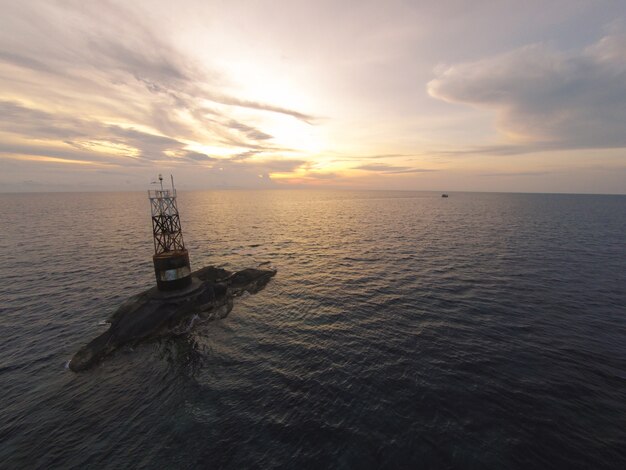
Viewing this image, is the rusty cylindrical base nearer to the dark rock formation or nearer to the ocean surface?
the dark rock formation

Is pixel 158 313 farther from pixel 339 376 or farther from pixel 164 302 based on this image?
pixel 339 376

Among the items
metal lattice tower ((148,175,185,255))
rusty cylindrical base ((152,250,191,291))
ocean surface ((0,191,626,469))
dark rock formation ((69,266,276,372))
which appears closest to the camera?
ocean surface ((0,191,626,469))

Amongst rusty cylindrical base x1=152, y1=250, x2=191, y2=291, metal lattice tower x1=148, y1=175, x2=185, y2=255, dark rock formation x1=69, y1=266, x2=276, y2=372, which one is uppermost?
metal lattice tower x1=148, y1=175, x2=185, y2=255

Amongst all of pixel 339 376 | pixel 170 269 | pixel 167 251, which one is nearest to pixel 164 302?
pixel 170 269

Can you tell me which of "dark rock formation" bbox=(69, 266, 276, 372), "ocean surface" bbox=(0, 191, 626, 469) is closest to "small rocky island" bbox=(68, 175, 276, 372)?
"dark rock formation" bbox=(69, 266, 276, 372)


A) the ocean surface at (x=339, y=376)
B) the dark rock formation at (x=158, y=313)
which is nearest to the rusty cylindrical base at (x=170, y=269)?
the dark rock formation at (x=158, y=313)

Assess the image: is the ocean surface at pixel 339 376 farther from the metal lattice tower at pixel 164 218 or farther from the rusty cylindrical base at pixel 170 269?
the metal lattice tower at pixel 164 218

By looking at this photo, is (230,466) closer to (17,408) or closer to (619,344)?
(17,408)

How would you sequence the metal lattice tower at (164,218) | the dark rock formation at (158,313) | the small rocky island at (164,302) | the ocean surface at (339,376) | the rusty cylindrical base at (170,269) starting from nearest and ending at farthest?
the ocean surface at (339,376) → the dark rock formation at (158,313) → the small rocky island at (164,302) → the rusty cylindrical base at (170,269) → the metal lattice tower at (164,218)

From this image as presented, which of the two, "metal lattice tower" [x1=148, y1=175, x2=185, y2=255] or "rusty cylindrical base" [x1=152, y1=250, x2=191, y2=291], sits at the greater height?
"metal lattice tower" [x1=148, y1=175, x2=185, y2=255]
